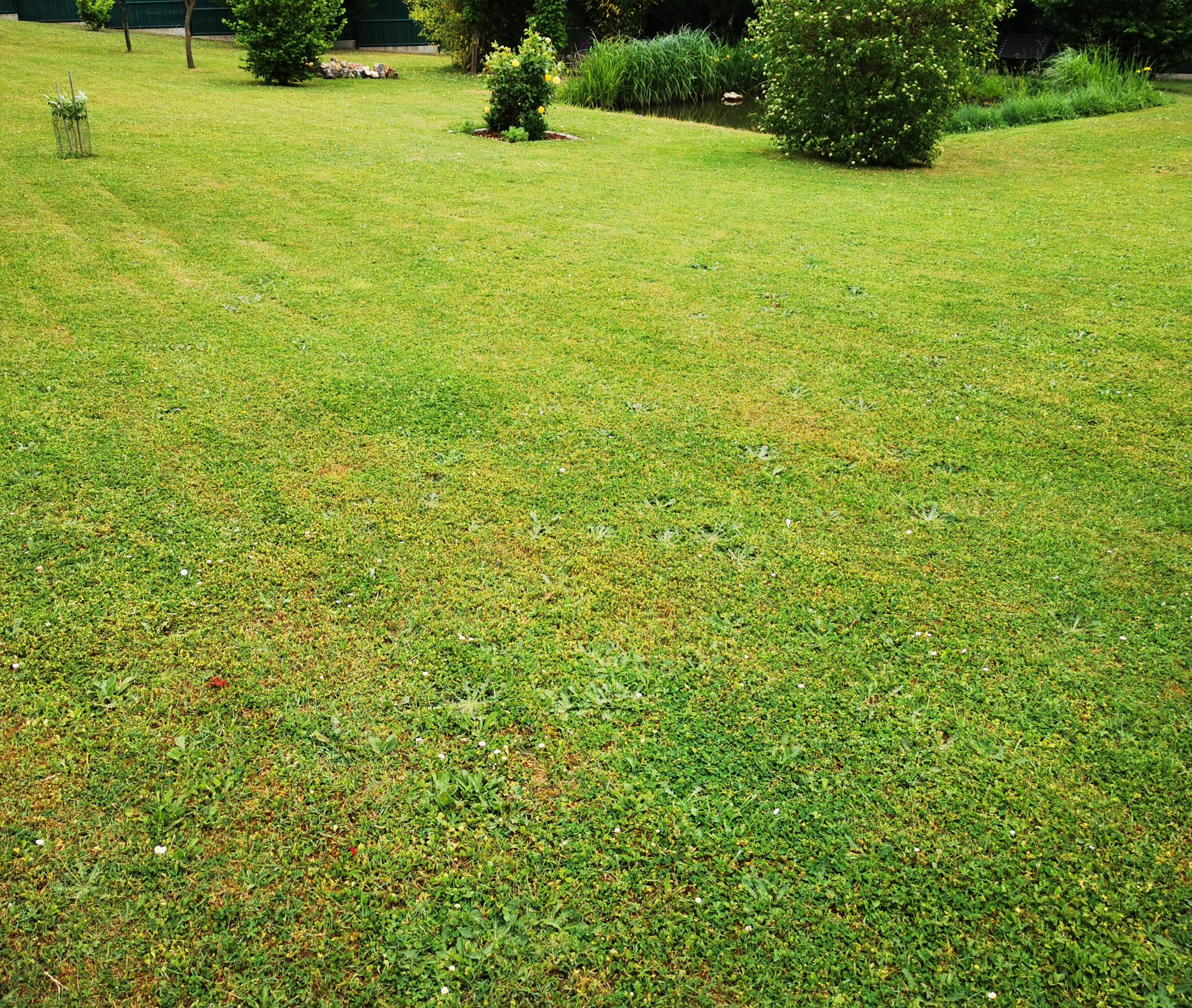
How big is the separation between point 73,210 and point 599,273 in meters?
5.84

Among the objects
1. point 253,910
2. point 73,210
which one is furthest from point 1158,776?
point 73,210

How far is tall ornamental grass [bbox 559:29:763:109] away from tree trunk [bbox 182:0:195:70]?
9630 millimetres

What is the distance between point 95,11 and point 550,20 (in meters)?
17.2

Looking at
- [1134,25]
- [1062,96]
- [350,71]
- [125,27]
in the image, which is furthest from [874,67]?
[125,27]

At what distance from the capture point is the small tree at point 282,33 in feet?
65.4

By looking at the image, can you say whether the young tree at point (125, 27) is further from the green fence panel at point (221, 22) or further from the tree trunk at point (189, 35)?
the green fence panel at point (221, 22)

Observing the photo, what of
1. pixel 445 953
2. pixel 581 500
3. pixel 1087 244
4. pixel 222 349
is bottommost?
pixel 445 953

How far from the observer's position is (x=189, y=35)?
2219cm

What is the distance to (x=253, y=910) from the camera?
8.26 feet

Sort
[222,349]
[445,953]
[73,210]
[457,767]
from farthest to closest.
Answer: [73,210], [222,349], [457,767], [445,953]

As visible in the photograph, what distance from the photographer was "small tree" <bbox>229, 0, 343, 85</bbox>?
19938mm

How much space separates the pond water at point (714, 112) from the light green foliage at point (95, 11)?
20514mm

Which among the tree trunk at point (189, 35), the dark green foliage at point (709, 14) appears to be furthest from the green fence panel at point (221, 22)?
the tree trunk at point (189, 35)

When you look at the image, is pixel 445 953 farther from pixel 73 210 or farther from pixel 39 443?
pixel 73 210
